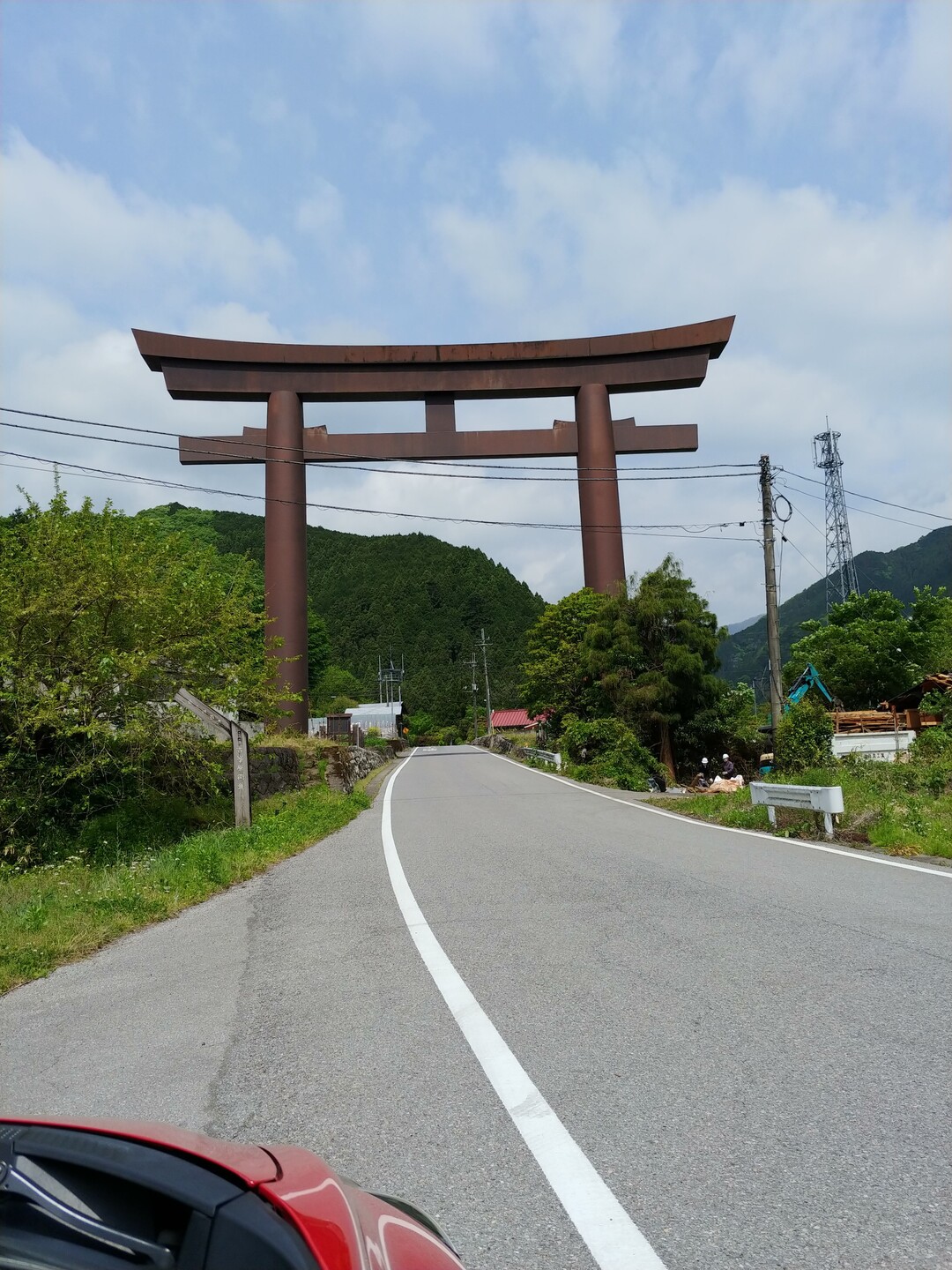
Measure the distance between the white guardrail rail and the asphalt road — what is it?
356 centimetres

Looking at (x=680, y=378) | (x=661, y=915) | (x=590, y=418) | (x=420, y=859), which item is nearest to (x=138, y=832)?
(x=420, y=859)

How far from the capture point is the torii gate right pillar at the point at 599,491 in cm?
A: 2728

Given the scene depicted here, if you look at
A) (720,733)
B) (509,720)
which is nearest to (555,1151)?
(720,733)

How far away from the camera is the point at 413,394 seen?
2689 centimetres

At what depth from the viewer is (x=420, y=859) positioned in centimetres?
1129

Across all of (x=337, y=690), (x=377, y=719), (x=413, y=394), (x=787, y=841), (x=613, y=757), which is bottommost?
(x=787, y=841)

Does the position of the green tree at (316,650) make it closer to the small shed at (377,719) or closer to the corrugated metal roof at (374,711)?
the small shed at (377,719)

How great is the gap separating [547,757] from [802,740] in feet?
63.3

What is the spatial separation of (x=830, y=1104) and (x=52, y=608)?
548 inches

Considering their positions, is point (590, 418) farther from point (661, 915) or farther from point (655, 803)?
point (661, 915)

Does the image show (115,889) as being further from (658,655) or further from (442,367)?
(658,655)

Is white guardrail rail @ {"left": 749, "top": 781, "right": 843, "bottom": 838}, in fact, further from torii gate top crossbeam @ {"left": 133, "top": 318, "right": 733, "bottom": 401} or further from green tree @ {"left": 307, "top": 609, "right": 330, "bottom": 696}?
green tree @ {"left": 307, "top": 609, "right": 330, "bottom": 696}

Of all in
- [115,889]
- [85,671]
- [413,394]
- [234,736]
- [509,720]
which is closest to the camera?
[115,889]

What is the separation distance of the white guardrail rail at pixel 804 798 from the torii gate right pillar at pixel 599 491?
14.6 m
